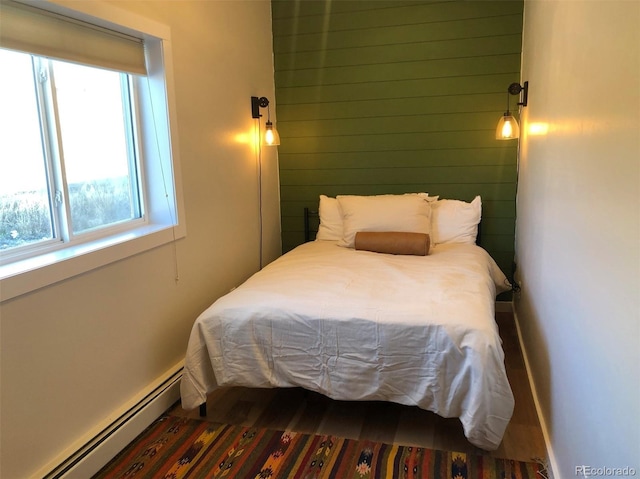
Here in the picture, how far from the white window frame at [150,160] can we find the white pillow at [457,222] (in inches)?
69.9

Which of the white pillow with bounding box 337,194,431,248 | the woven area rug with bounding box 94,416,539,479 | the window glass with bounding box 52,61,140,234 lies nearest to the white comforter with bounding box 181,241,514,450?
the woven area rug with bounding box 94,416,539,479

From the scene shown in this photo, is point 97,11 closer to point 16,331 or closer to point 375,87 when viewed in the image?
point 16,331

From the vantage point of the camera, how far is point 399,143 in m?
3.60

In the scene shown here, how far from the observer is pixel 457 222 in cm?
334

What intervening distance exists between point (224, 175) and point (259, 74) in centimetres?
98

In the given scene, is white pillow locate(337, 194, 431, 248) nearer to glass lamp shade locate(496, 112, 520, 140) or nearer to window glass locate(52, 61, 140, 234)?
glass lamp shade locate(496, 112, 520, 140)

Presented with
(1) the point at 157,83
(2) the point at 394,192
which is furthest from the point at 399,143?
(1) the point at 157,83

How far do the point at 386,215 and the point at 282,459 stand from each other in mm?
1768

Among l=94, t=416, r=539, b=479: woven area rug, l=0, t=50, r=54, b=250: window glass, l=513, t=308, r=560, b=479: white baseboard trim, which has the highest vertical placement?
l=0, t=50, r=54, b=250: window glass

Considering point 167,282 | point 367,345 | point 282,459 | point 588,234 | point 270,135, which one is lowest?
point 282,459

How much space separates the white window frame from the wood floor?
35.4 inches

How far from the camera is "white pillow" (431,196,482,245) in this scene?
131 inches

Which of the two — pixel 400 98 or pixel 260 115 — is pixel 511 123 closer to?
pixel 400 98

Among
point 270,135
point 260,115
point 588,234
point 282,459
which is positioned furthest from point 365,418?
point 260,115
